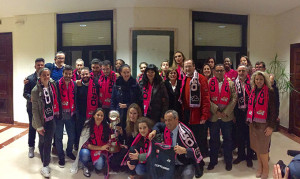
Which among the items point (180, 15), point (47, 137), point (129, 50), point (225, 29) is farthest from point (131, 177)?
point (225, 29)

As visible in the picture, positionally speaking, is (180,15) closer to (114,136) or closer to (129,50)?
(129,50)

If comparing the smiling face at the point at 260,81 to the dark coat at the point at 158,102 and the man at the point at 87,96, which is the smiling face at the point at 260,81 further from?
the man at the point at 87,96

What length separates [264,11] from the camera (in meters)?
4.66

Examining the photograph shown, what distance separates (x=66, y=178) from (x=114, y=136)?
823mm

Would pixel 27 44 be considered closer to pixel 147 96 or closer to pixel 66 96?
pixel 66 96

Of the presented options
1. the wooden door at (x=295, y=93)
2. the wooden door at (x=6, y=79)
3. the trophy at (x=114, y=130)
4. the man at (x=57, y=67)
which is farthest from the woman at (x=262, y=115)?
the wooden door at (x=6, y=79)

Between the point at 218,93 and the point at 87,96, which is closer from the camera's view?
the point at 218,93

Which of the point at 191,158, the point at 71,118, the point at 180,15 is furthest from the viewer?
the point at 180,15

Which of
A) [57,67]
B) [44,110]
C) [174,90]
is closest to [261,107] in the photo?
[174,90]

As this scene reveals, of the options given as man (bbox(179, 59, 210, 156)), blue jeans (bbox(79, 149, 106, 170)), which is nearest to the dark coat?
man (bbox(179, 59, 210, 156))

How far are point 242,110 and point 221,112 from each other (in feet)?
1.19

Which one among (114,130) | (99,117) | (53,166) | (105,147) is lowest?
(53,166)

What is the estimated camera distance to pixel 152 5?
4.32 m

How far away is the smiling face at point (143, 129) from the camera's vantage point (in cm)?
251
